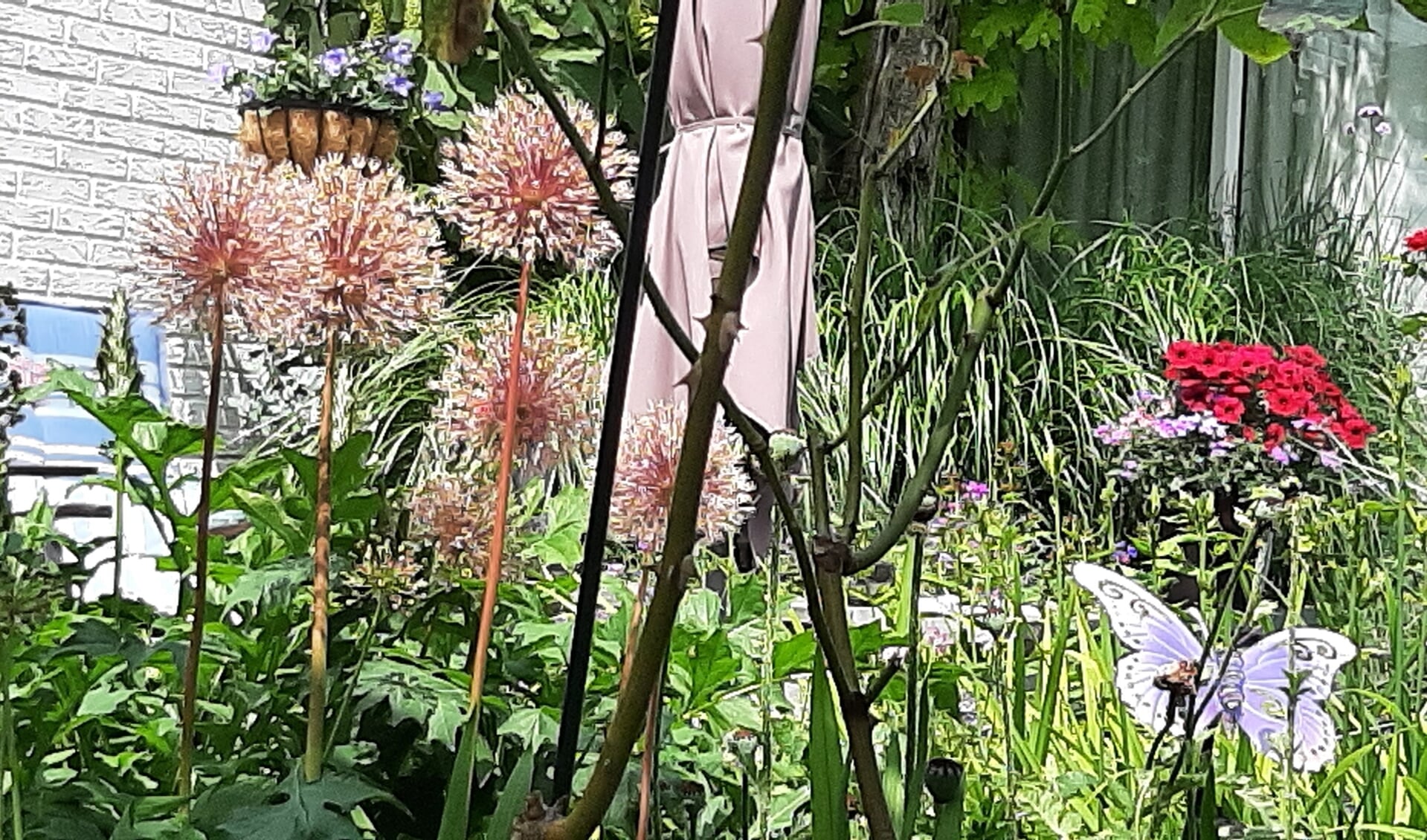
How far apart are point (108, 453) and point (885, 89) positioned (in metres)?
3.20

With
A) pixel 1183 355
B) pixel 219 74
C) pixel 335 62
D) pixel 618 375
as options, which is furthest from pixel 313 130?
pixel 618 375

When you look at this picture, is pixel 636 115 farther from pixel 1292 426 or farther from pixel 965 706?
pixel 965 706

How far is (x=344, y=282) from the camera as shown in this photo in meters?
0.55

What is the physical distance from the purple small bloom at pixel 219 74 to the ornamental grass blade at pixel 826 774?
14.0ft

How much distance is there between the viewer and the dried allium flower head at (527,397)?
0.58m

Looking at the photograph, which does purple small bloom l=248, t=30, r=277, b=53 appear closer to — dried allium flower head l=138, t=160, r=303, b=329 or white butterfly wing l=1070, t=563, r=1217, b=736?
white butterfly wing l=1070, t=563, r=1217, b=736

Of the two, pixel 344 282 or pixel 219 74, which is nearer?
pixel 344 282

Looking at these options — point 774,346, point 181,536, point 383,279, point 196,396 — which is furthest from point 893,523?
point 196,396

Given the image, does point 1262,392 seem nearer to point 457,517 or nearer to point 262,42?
point 457,517

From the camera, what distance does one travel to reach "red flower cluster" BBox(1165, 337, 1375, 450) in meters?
3.01

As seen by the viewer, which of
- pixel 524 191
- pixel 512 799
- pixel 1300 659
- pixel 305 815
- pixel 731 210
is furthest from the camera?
pixel 731 210

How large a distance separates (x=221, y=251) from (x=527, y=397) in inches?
4.8

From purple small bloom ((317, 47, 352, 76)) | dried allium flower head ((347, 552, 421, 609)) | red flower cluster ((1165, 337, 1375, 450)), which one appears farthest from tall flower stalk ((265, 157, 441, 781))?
purple small bloom ((317, 47, 352, 76))

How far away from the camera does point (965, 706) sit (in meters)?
1.30
